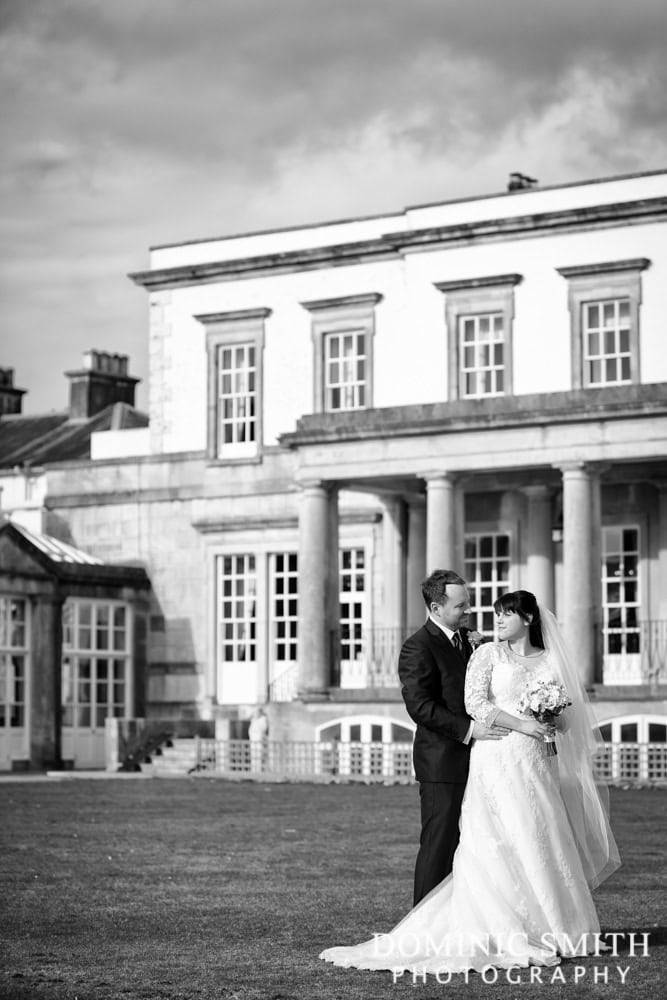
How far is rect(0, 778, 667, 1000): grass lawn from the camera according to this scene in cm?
957

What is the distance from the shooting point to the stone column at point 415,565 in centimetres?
3628

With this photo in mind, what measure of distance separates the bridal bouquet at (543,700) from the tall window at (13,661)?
25.7 metres

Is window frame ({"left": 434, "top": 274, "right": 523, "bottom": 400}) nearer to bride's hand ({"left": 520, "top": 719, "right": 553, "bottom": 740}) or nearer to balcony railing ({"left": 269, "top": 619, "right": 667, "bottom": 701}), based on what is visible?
balcony railing ({"left": 269, "top": 619, "right": 667, "bottom": 701})

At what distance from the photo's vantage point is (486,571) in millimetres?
35875

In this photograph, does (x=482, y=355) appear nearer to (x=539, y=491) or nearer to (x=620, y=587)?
(x=539, y=491)

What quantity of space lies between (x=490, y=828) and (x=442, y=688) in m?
0.83

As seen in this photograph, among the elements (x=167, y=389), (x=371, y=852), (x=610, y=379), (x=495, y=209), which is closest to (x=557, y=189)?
(x=495, y=209)

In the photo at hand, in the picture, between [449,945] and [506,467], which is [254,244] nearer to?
[506,467]

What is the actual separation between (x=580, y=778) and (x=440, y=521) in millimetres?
21587

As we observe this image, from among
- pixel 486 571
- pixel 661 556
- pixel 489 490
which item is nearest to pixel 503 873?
pixel 661 556

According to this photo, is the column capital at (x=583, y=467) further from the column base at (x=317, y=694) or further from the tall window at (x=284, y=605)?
the tall window at (x=284, y=605)

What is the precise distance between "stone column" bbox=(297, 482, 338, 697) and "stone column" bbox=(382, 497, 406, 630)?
9.24 ft

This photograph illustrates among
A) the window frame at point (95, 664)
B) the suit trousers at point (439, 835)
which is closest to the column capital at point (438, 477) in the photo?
the window frame at point (95, 664)

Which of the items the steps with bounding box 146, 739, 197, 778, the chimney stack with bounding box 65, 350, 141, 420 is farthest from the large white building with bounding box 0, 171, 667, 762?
the chimney stack with bounding box 65, 350, 141, 420
